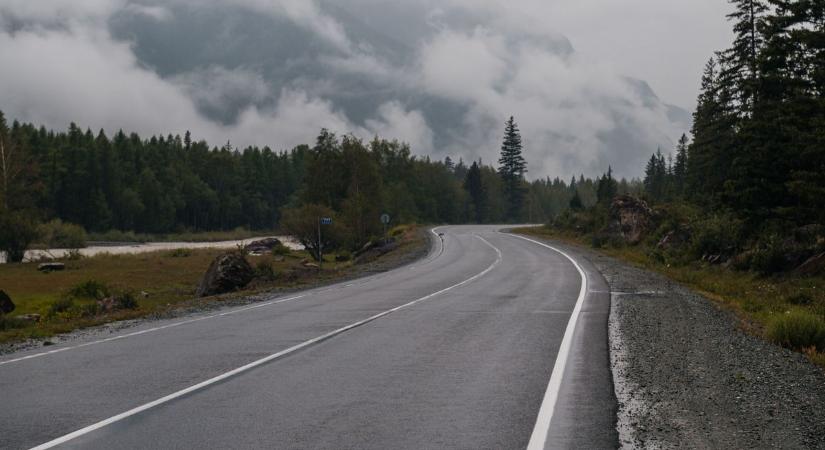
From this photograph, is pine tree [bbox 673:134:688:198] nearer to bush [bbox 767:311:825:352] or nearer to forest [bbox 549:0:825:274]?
forest [bbox 549:0:825:274]

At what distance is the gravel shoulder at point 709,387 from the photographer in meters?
5.78

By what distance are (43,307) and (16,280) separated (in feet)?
50.6

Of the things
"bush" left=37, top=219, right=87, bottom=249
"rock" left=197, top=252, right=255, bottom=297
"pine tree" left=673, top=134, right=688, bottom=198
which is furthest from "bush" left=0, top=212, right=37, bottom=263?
"pine tree" left=673, top=134, right=688, bottom=198

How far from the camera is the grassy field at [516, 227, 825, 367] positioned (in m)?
10.9

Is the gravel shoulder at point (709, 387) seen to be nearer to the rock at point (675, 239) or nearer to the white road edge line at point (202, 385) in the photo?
the white road edge line at point (202, 385)

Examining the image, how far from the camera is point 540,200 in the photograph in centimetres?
19712

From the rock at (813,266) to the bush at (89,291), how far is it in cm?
2817

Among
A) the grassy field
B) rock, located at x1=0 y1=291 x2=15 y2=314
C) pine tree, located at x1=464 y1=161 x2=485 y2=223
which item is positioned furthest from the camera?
pine tree, located at x1=464 y1=161 x2=485 y2=223

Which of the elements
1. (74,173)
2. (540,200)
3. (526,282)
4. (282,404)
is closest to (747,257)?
(526,282)

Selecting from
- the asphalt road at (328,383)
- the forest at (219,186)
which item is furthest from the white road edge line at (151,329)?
the forest at (219,186)

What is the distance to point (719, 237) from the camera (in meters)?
28.8

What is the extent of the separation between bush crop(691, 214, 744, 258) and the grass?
16.0 meters

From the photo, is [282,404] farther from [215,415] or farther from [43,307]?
[43,307]

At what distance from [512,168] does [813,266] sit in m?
121
